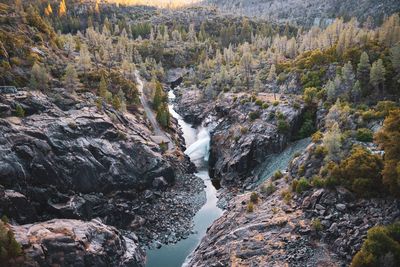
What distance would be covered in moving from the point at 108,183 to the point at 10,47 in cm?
4619

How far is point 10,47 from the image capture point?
299ft

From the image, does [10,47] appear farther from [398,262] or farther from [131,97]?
[398,262]

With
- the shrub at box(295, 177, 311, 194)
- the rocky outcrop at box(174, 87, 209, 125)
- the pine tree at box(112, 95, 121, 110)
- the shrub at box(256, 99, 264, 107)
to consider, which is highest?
the pine tree at box(112, 95, 121, 110)

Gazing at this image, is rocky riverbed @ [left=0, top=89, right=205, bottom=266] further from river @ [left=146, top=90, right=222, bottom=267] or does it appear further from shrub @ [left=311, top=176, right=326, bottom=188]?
shrub @ [left=311, top=176, right=326, bottom=188]

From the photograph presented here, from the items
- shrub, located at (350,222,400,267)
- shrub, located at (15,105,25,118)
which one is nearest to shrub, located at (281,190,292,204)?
shrub, located at (350,222,400,267)

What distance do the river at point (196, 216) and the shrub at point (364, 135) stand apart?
32.8m

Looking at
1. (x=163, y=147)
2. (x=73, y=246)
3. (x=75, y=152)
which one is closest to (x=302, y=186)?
(x=73, y=246)

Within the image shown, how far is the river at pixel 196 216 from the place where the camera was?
64625mm

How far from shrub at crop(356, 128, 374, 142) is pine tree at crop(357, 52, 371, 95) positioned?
31173mm

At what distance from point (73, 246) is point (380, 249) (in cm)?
4280

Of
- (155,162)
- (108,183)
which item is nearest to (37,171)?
(108,183)

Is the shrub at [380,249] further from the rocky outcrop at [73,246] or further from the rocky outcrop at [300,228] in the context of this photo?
the rocky outcrop at [73,246]

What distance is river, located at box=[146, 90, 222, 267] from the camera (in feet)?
212

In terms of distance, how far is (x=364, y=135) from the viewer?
68.4 metres
